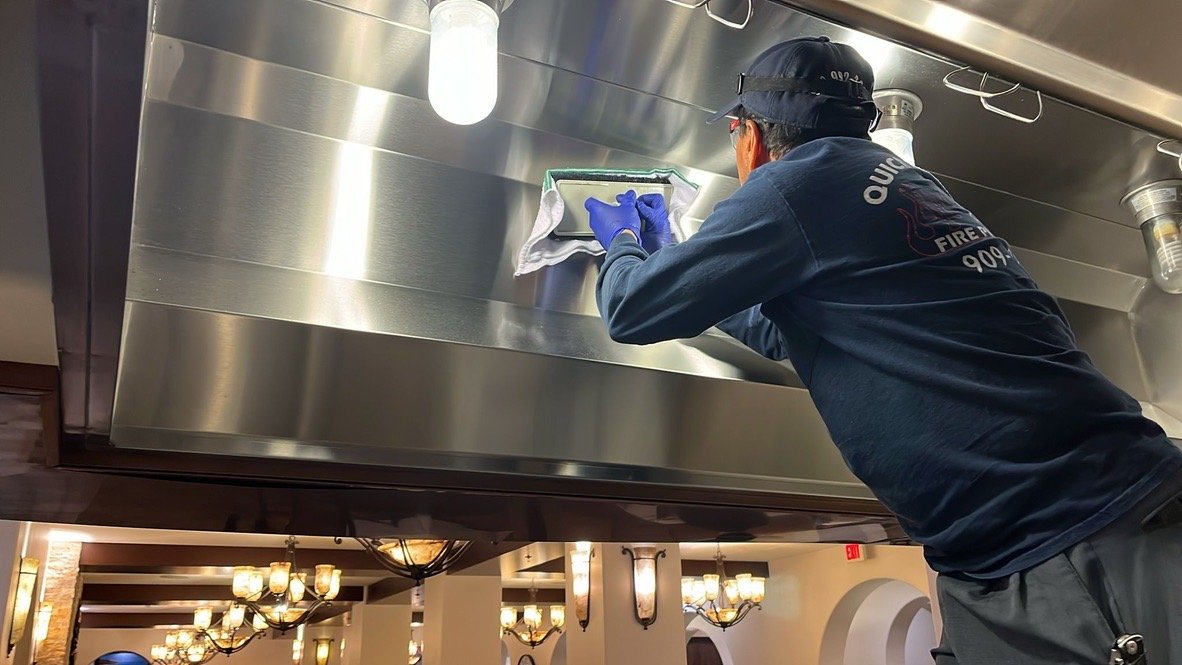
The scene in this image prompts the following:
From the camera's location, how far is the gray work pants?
2.37 ft

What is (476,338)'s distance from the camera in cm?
110

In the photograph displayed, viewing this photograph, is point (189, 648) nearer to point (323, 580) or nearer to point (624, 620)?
point (323, 580)

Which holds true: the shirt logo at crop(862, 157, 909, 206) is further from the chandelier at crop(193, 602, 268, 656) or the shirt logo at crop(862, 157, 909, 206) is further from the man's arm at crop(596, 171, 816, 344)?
the chandelier at crop(193, 602, 268, 656)

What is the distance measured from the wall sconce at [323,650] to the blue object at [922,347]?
14.6 meters

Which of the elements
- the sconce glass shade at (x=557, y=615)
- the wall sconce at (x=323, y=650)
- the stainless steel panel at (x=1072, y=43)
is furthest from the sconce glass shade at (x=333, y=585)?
the wall sconce at (x=323, y=650)

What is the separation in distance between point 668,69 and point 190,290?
66cm

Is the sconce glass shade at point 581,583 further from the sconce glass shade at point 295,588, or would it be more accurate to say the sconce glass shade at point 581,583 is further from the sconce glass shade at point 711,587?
the sconce glass shade at point 295,588

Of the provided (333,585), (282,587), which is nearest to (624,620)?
(333,585)

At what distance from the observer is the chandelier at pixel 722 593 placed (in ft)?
24.7

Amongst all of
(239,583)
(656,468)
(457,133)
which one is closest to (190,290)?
(457,133)

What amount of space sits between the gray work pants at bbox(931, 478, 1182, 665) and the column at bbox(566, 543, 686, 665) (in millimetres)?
4979

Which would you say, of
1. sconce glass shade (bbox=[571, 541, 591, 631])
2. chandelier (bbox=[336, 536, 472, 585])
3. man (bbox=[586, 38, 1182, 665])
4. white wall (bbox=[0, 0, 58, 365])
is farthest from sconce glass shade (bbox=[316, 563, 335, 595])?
man (bbox=[586, 38, 1182, 665])

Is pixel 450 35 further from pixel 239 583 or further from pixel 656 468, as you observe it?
pixel 239 583

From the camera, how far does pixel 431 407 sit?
1.13 m
